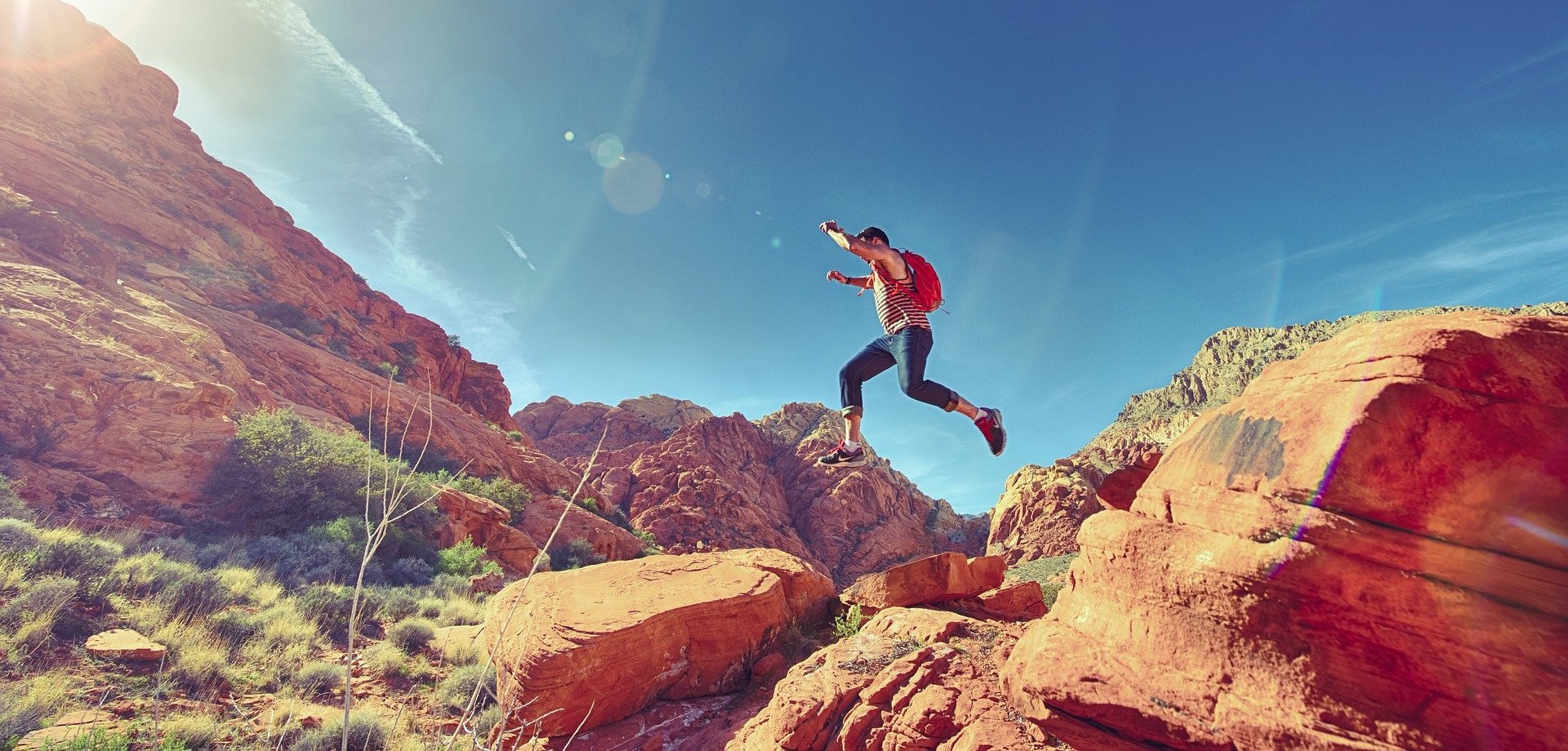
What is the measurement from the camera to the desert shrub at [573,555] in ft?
69.2

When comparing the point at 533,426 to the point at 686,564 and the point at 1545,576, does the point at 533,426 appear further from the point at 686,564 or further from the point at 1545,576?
the point at 1545,576

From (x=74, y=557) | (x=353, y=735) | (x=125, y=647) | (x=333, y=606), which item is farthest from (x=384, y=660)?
(x=74, y=557)

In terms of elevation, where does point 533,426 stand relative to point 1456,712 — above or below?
above

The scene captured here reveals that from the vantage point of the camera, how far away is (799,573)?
392 inches

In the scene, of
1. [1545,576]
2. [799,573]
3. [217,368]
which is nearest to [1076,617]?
[1545,576]

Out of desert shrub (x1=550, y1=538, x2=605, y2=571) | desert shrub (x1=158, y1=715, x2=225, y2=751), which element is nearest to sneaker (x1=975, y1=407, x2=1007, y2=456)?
desert shrub (x1=158, y1=715, x2=225, y2=751)

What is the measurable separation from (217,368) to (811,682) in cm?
2349

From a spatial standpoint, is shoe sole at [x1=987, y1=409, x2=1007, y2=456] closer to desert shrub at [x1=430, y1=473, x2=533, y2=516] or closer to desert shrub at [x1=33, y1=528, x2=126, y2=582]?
desert shrub at [x1=33, y1=528, x2=126, y2=582]

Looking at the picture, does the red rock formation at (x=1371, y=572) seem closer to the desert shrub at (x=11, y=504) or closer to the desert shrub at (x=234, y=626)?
the desert shrub at (x=234, y=626)

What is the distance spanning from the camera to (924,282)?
17.6 ft

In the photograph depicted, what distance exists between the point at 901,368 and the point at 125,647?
9.34 metres

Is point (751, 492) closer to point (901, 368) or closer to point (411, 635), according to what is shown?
point (411, 635)

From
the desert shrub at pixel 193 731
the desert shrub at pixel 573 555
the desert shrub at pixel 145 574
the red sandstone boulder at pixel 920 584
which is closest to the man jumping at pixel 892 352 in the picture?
the red sandstone boulder at pixel 920 584

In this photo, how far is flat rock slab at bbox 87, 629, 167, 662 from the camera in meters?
6.38
